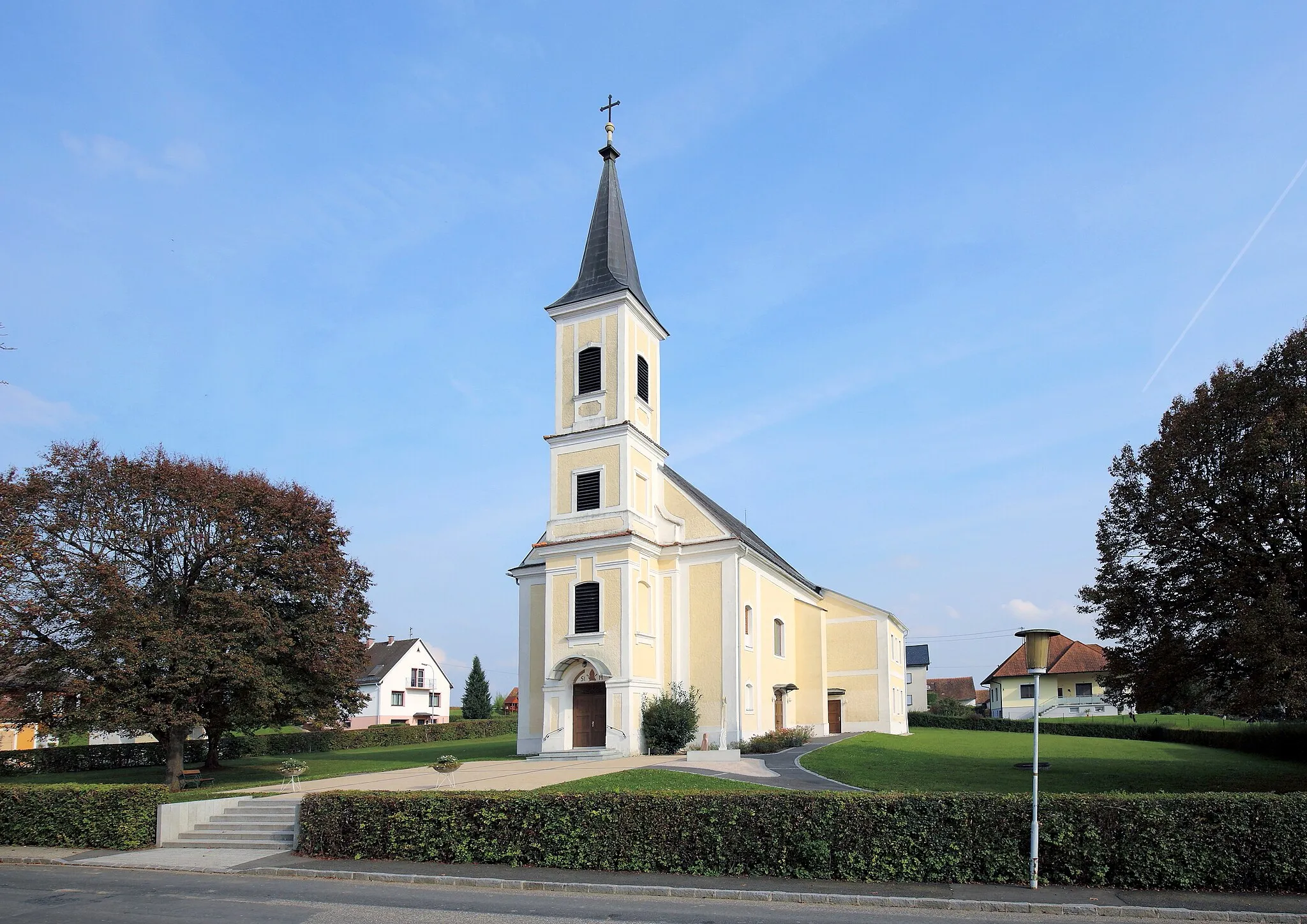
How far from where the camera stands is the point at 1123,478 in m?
21.6

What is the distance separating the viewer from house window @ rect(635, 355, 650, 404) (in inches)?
1464

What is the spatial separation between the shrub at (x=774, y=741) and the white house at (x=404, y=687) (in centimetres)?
3527

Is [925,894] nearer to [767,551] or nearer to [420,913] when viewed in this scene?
[420,913]

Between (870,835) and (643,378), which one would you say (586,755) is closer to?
(643,378)

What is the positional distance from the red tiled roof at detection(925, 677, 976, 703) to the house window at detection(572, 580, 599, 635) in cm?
8579

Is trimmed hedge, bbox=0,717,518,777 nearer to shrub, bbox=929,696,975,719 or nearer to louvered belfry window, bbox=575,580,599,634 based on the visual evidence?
louvered belfry window, bbox=575,580,599,634

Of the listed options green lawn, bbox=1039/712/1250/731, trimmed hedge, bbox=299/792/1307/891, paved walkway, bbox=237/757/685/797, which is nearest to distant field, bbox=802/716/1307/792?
trimmed hedge, bbox=299/792/1307/891

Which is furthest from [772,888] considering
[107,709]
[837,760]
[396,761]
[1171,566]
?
[396,761]

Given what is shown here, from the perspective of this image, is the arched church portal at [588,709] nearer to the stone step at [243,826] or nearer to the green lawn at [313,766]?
the green lawn at [313,766]

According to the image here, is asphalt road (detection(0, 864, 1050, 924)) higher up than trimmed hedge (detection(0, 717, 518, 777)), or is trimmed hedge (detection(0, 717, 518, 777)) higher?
asphalt road (detection(0, 864, 1050, 924))

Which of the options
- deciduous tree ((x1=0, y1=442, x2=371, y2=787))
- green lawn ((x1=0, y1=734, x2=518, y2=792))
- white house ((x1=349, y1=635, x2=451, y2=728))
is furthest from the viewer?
white house ((x1=349, y1=635, x2=451, y2=728))

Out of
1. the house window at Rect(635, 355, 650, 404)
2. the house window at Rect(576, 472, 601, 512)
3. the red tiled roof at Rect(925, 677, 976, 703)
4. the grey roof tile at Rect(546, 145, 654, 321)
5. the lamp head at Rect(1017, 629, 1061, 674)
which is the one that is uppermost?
the grey roof tile at Rect(546, 145, 654, 321)

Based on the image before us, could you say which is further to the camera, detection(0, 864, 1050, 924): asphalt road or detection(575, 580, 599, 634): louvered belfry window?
detection(575, 580, 599, 634): louvered belfry window

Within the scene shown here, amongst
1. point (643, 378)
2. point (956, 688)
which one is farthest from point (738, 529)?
point (956, 688)
